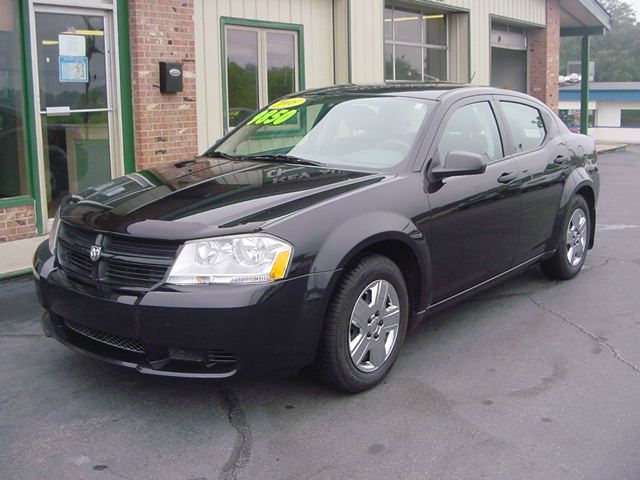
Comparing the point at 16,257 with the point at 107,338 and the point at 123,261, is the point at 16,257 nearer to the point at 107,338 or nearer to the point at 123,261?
the point at 107,338

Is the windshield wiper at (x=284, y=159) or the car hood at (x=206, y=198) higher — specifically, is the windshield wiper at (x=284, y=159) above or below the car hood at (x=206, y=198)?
above

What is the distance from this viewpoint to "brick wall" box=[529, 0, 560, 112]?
1952 centimetres

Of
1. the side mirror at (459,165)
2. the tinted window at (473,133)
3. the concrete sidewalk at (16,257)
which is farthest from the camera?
the concrete sidewalk at (16,257)

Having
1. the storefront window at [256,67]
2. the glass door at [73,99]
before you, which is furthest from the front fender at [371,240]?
the storefront window at [256,67]

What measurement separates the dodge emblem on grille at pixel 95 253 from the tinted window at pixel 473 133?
2.17m

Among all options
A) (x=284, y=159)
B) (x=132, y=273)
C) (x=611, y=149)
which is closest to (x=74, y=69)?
(x=284, y=159)

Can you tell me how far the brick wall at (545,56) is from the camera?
19516mm

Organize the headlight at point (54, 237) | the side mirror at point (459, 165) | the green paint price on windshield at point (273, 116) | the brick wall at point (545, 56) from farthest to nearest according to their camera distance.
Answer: the brick wall at point (545, 56), the green paint price on windshield at point (273, 116), the side mirror at point (459, 165), the headlight at point (54, 237)

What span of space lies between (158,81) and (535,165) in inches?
202

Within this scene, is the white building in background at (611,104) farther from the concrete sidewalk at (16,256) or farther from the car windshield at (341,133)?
the car windshield at (341,133)

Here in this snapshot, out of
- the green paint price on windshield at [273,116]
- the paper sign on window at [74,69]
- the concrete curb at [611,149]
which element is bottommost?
the concrete curb at [611,149]

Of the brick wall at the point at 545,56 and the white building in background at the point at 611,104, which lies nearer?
the brick wall at the point at 545,56

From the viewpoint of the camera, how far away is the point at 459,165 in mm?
4680

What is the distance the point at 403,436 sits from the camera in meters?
3.77
